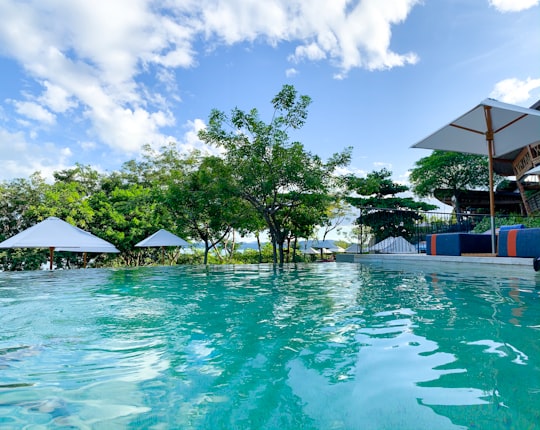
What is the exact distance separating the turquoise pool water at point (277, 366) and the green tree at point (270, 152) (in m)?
8.73

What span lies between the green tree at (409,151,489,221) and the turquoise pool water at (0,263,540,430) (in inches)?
1162

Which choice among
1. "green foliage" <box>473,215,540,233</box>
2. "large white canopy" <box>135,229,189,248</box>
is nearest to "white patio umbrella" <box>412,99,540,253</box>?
"green foliage" <box>473,215,540,233</box>

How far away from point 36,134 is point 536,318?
24.8 m

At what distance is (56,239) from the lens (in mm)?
8758

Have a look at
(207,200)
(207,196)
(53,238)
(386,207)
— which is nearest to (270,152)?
(207,196)

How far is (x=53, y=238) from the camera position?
28.7ft

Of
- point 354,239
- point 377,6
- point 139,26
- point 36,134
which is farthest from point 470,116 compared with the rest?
point 354,239

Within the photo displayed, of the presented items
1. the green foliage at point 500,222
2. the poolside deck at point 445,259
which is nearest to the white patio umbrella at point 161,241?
the poolside deck at point 445,259

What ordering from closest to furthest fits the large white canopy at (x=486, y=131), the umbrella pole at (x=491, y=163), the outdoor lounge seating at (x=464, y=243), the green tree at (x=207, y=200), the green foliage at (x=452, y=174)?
1. the large white canopy at (x=486, y=131)
2. the umbrella pole at (x=491, y=163)
3. the outdoor lounge seating at (x=464, y=243)
4. the green tree at (x=207, y=200)
5. the green foliage at (x=452, y=174)

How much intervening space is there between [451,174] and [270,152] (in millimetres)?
24529

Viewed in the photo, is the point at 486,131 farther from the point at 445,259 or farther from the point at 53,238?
the point at 53,238

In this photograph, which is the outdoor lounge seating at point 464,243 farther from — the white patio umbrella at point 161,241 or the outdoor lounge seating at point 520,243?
the white patio umbrella at point 161,241

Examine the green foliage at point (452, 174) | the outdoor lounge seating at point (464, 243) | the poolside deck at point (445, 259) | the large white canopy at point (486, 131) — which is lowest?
the poolside deck at point (445, 259)

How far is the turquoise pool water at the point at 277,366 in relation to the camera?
4.36 ft
